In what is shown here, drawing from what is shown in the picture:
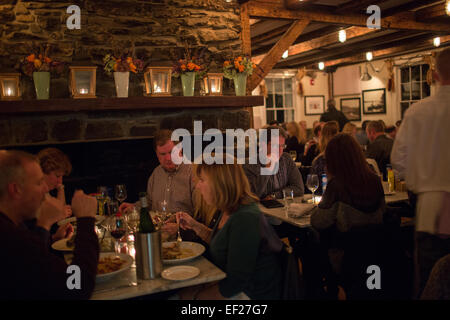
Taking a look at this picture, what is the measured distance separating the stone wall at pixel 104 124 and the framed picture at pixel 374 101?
22.8 feet

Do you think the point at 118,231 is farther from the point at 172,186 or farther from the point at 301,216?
the point at 301,216

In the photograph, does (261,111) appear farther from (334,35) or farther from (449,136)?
(449,136)

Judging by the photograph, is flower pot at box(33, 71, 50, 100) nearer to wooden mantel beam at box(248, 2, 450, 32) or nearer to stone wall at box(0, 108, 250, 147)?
stone wall at box(0, 108, 250, 147)

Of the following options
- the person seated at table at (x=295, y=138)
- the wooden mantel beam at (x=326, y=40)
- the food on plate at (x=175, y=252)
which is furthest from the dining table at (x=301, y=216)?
the wooden mantel beam at (x=326, y=40)

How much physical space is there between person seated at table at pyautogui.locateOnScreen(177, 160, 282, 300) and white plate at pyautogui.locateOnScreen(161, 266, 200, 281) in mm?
149

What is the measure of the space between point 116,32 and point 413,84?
8036 mm

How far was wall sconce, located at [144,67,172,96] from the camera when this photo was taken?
378 cm

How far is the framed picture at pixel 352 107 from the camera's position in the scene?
1085 centimetres

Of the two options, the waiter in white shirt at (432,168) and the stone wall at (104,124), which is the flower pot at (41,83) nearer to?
the stone wall at (104,124)

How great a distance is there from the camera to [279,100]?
10.9 meters

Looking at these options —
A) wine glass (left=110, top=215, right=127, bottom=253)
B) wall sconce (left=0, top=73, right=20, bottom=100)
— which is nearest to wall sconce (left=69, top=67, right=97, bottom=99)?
wall sconce (left=0, top=73, right=20, bottom=100)

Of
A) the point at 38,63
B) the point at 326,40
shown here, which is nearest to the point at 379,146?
the point at 326,40

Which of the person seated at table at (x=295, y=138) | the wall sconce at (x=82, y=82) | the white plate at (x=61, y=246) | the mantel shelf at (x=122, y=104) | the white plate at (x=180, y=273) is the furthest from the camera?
A: the person seated at table at (x=295, y=138)
